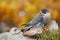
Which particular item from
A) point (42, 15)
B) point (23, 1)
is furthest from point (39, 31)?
point (23, 1)

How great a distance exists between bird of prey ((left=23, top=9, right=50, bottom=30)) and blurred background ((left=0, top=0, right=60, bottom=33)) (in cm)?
8

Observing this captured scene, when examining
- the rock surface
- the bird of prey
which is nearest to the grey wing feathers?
the bird of prey

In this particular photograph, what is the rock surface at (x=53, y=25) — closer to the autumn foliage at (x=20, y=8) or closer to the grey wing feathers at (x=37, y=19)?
the autumn foliage at (x=20, y=8)

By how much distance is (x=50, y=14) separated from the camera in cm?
331

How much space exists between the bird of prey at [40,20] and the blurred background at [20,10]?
0.27 ft

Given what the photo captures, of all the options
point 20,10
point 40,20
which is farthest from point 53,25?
point 20,10

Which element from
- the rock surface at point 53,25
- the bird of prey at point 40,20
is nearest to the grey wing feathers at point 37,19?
the bird of prey at point 40,20

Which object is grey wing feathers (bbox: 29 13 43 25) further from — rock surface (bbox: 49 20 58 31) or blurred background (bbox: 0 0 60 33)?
rock surface (bbox: 49 20 58 31)

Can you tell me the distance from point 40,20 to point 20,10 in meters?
0.33

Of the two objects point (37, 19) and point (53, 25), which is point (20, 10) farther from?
point (53, 25)

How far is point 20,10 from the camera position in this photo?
333cm

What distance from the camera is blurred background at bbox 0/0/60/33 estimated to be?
3312 millimetres

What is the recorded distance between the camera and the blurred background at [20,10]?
10.9 feet

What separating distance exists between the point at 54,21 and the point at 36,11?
0.29 metres
